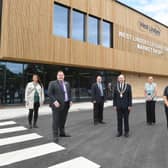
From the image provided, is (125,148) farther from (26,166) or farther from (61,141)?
(26,166)

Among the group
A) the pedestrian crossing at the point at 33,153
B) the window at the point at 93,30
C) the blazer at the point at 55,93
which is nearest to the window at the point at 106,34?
the window at the point at 93,30

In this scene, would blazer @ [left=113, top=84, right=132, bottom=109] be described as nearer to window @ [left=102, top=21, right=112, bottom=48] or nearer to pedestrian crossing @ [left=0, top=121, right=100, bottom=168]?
pedestrian crossing @ [left=0, top=121, right=100, bottom=168]

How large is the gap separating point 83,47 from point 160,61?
40.9ft

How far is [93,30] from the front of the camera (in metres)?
17.8

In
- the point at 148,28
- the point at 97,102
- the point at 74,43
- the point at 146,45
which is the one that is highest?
the point at 148,28

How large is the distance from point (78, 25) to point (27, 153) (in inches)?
527

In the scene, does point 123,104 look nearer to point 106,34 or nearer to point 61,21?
point 61,21

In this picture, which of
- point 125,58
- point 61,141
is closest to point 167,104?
point 61,141

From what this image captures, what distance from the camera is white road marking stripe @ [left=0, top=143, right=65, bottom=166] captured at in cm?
A: 439

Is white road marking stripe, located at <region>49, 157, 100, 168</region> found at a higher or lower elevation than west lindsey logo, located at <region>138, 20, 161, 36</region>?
lower

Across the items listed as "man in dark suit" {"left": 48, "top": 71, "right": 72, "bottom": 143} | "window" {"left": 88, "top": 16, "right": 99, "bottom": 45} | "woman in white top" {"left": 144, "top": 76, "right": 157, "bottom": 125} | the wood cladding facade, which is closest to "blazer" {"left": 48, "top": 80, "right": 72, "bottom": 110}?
"man in dark suit" {"left": 48, "top": 71, "right": 72, "bottom": 143}

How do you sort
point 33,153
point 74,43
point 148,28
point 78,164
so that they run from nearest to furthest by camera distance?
1. point 78,164
2. point 33,153
3. point 74,43
4. point 148,28

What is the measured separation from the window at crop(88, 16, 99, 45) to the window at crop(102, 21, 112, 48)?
683 millimetres

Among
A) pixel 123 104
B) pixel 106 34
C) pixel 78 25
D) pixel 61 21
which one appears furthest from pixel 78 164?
pixel 106 34
